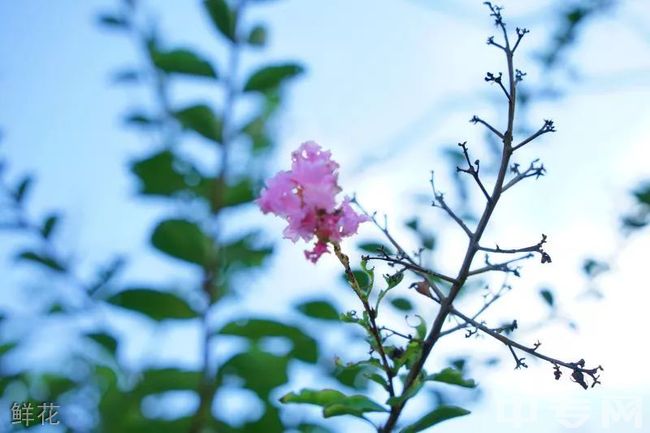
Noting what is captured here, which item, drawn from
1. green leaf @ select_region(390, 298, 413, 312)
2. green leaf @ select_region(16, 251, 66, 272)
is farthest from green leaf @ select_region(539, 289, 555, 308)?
green leaf @ select_region(16, 251, 66, 272)

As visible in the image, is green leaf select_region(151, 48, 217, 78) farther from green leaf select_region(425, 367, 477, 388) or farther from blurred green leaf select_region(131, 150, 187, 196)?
green leaf select_region(425, 367, 477, 388)

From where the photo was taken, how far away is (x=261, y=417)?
1.14 m

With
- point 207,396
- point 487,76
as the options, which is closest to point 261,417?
point 207,396

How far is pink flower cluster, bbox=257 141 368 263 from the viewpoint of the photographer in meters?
0.71

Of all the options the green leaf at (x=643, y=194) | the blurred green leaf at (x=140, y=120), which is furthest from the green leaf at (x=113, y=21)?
the green leaf at (x=643, y=194)

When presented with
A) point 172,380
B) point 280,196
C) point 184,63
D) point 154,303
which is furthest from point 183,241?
point 280,196

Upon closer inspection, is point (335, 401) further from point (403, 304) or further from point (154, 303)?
point (403, 304)

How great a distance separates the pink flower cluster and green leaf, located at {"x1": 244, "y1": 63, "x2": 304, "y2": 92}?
677 millimetres

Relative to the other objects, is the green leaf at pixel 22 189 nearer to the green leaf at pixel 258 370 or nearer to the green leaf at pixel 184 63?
the green leaf at pixel 184 63

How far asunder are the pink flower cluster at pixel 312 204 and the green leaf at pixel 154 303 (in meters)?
0.54

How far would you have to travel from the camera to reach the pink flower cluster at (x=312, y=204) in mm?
714

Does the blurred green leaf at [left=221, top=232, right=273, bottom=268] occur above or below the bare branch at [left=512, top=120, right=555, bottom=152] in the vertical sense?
above

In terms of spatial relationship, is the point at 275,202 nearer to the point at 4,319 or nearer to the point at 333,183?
the point at 333,183

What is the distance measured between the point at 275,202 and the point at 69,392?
86 centimetres
